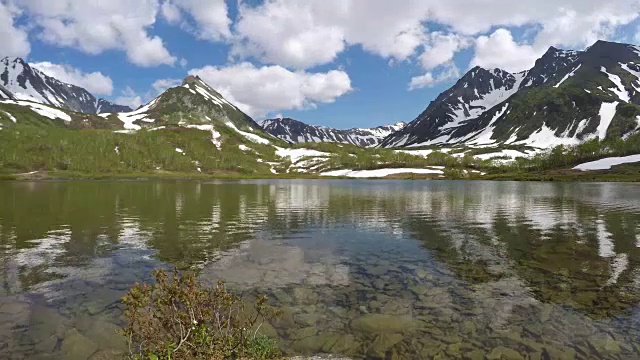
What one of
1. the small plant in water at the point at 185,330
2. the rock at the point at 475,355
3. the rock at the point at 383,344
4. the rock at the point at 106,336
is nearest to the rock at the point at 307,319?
the rock at the point at 383,344

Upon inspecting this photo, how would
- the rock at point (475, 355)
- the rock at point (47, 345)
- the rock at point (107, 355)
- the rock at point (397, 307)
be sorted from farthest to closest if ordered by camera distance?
the rock at point (397, 307)
the rock at point (47, 345)
the rock at point (475, 355)
the rock at point (107, 355)

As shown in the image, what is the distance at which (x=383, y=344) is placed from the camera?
1519 centimetres

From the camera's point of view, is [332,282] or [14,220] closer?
[332,282]

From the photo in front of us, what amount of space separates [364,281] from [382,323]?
6.42 m

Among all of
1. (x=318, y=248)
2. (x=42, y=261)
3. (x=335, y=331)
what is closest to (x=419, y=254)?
(x=318, y=248)

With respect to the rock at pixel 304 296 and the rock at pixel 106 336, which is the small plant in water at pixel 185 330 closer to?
the rock at pixel 106 336

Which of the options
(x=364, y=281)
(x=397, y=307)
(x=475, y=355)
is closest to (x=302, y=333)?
(x=397, y=307)

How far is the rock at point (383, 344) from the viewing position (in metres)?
14.5

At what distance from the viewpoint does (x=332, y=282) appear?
23438mm

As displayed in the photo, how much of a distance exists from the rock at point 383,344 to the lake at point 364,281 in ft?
0.13

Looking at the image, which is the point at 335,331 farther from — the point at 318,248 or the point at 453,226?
the point at 453,226

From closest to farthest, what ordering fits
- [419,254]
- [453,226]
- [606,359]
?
[606,359]
[419,254]
[453,226]

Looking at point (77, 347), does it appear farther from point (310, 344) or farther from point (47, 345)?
point (310, 344)

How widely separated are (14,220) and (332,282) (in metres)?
47.7
